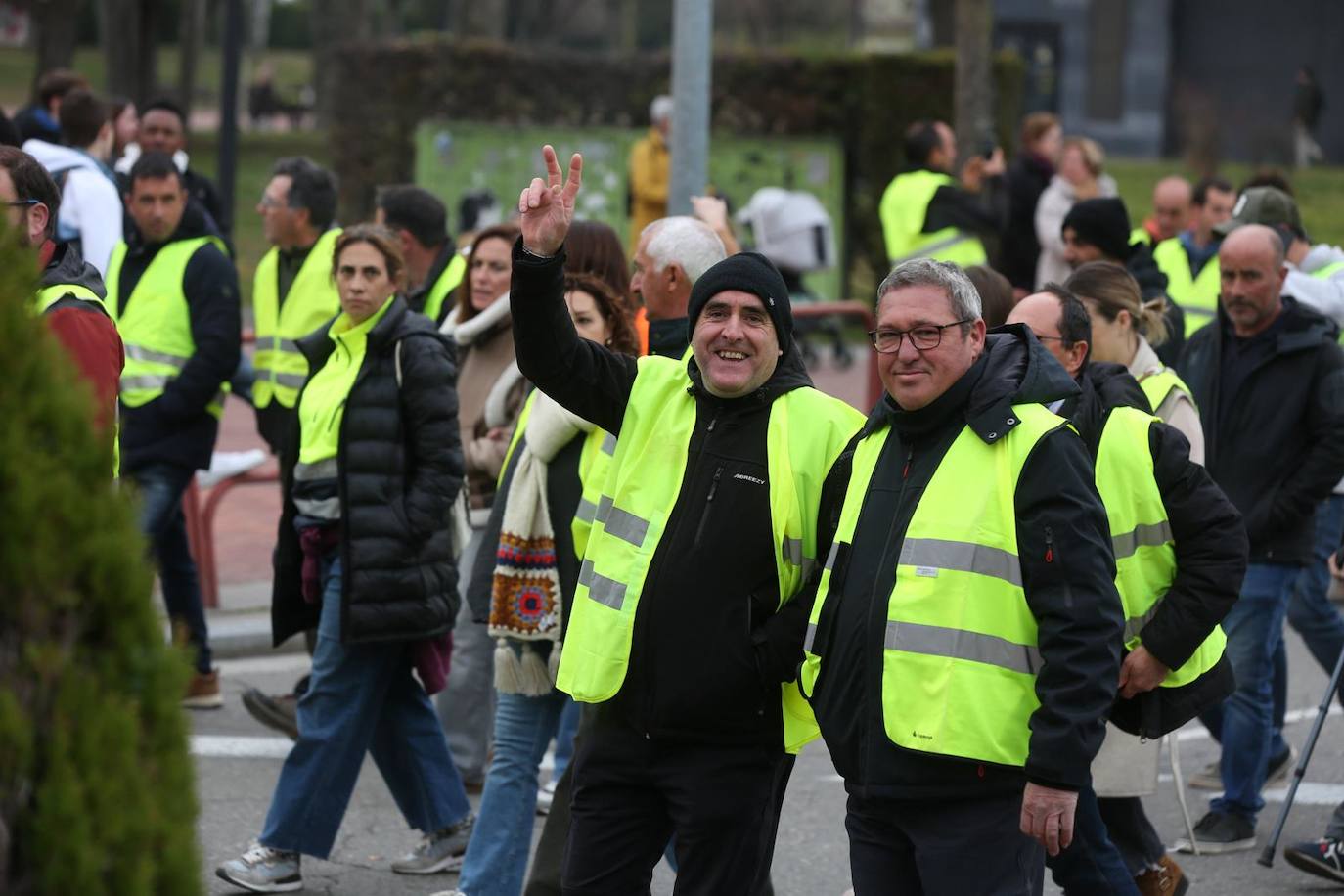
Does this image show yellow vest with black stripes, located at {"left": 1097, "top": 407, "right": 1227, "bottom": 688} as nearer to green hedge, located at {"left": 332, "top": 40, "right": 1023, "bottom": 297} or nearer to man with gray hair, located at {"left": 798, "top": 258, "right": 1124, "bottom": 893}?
man with gray hair, located at {"left": 798, "top": 258, "right": 1124, "bottom": 893}

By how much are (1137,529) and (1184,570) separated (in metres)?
0.15

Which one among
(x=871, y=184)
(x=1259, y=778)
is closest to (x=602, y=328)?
(x=1259, y=778)

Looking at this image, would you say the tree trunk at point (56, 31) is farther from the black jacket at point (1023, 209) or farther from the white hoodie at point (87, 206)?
the white hoodie at point (87, 206)

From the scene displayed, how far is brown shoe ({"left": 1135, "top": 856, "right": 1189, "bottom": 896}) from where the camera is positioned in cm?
525

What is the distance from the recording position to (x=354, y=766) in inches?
228

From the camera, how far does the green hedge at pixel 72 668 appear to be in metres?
2.13

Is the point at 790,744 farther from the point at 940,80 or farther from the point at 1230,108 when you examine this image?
the point at 1230,108

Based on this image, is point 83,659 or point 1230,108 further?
point 1230,108

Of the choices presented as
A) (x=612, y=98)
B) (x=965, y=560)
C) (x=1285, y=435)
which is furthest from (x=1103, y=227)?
(x=612, y=98)

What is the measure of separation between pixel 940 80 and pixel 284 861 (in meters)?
14.5

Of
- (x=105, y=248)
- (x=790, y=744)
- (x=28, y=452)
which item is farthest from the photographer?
(x=105, y=248)

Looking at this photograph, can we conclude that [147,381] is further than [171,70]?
No

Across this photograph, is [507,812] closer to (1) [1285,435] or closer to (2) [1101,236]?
(1) [1285,435]

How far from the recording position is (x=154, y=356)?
7543 mm
